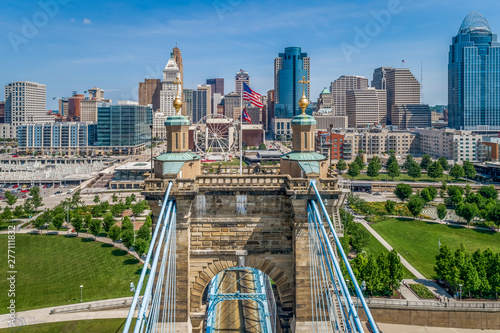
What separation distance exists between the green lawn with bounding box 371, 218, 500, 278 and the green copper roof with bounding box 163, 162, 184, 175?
1663 inches

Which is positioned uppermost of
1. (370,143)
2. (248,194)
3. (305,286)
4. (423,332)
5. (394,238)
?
(370,143)

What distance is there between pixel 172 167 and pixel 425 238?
55974 mm

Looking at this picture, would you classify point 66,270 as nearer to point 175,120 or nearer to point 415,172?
point 175,120

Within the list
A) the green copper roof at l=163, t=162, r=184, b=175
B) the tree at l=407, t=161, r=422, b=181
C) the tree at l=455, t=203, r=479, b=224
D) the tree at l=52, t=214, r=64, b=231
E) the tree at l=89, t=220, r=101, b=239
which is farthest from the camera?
the tree at l=407, t=161, r=422, b=181

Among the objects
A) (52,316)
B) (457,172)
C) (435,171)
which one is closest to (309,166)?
(52,316)

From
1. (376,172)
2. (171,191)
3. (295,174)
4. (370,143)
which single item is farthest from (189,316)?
(370,143)

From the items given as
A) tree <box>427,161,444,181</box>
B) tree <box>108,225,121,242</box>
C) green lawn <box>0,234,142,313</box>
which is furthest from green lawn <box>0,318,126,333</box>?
tree <box>427,161,444,181</box>

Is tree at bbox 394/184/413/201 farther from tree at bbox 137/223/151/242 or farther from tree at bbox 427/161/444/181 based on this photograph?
tree at bbox 137/223/151/242

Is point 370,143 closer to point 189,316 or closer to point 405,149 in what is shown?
point 405,149

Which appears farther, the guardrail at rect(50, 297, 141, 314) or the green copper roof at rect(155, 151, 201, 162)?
the guardrail at rect(50, 297, 141, 314)

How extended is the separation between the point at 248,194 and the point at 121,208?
212ft

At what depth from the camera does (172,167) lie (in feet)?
88.8

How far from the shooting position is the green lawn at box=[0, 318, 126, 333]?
4009 centimetres

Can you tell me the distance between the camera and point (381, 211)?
278 ft
